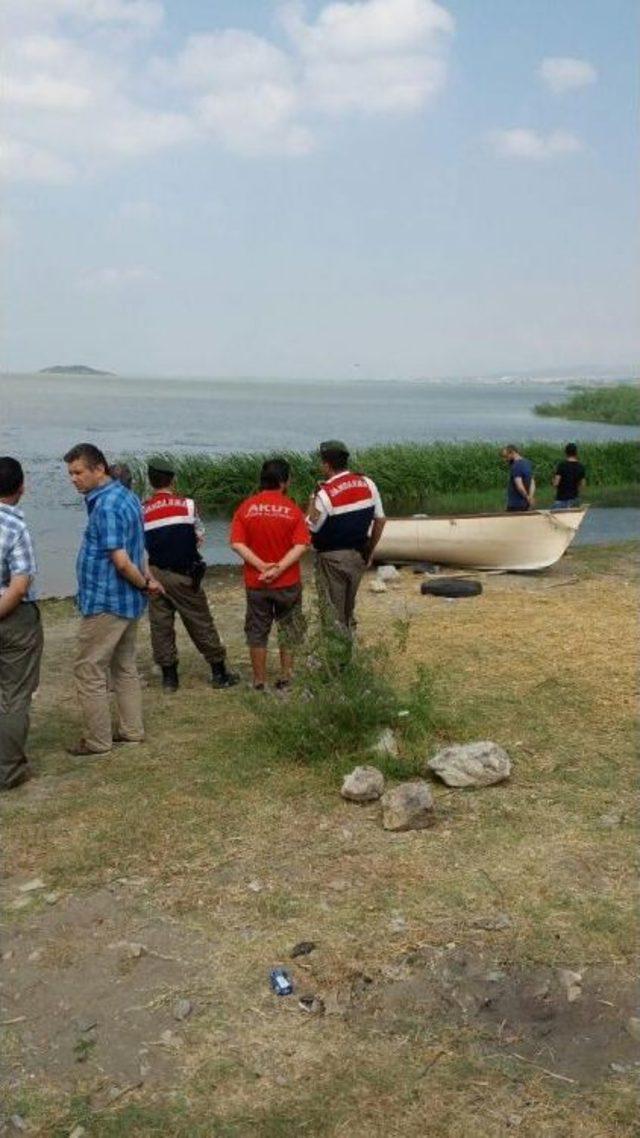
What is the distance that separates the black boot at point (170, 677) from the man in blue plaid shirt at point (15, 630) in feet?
6.09

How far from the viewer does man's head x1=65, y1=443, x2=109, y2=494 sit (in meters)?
5.28

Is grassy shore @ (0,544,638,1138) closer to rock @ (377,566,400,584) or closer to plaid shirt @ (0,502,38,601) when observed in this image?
plaid shirt @ (0,502,38,601)

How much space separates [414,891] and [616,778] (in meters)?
1.62

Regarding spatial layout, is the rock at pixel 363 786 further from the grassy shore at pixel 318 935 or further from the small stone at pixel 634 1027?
the small stone at pixel 634 1027

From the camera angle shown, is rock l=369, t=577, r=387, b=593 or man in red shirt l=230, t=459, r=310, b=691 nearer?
man in red shirt l=230, t=459, r=310, b=691

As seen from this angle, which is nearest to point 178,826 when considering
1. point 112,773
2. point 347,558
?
point 112,773

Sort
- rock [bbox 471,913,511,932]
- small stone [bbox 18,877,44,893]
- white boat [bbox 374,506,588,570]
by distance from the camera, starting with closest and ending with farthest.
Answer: rock [bbox 471,913,511,932] → small stone [bbox 18,877,44,893] → white boat [bbox 374,506,588,570]

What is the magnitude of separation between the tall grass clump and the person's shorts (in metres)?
1.04

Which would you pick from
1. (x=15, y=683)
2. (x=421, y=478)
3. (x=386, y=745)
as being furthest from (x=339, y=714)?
(x=421, y=478)

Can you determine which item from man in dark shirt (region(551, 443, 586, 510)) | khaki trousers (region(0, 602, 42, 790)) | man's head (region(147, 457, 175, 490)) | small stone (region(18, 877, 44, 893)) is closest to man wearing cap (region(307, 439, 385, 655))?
man's head (region(147, 457, 175, 490))

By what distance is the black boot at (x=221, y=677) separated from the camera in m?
7.03

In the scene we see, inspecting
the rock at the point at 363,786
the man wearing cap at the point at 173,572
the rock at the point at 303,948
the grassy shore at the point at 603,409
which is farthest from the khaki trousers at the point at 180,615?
the grassy shore at the point at 603,409

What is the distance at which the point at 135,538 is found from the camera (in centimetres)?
557

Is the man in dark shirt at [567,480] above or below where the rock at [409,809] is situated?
above
